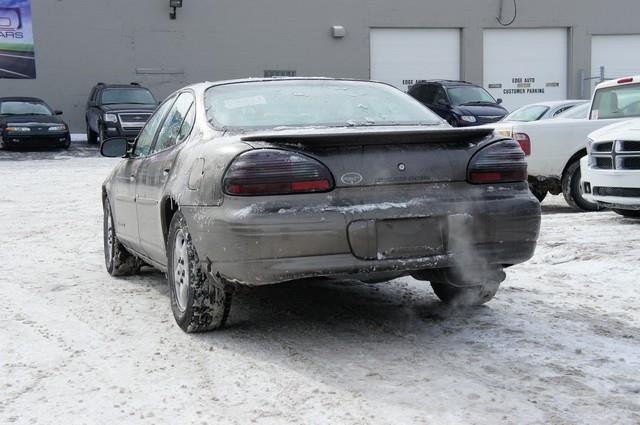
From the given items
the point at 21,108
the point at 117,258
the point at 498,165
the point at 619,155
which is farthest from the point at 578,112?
the point at 21,108

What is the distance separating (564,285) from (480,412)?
2806 mm

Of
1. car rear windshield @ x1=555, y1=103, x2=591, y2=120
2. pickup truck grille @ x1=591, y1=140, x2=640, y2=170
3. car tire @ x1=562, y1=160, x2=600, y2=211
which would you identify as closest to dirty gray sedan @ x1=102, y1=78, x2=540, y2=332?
pickup truck grille @ x1=591, y1=140, x2=640, y2=170

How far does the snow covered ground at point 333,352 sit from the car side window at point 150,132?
104 cm

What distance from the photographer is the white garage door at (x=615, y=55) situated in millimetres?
29641

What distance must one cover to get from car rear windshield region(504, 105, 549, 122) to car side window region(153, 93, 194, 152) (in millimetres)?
7918

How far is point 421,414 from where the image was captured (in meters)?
3.35

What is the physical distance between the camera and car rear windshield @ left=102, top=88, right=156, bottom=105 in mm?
21562

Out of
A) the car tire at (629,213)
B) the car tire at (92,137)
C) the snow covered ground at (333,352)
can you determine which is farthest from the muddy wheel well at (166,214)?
the car tire at (92,137)

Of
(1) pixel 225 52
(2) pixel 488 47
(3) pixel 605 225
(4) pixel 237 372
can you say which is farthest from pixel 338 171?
(2) pixel 488 47

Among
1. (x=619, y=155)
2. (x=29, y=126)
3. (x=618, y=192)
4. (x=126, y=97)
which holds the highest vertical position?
(x=126, y=97)

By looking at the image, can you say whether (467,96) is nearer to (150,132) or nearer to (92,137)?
(92,137)

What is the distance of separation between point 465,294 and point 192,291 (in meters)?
1.75

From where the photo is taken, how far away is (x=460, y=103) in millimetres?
20062

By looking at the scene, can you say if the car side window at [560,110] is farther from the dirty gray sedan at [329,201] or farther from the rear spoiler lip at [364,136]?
the rear spoiler lip at [364,136]
